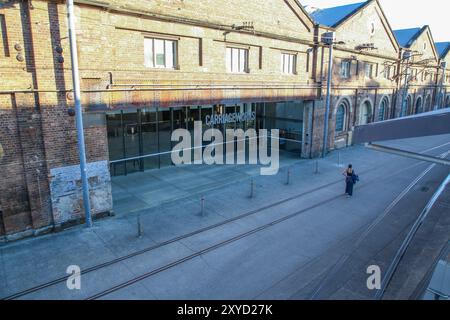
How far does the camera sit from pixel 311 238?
1070 cm

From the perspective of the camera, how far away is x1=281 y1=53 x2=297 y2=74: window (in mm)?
19359

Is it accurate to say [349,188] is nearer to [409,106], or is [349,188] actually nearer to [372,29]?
[372,29]

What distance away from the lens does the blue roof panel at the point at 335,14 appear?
24034 mm

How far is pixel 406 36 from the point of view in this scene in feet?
119

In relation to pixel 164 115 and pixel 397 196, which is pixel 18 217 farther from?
pixel 397 196

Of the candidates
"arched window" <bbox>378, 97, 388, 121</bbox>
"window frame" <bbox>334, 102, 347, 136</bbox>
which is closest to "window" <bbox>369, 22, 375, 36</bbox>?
"window frame" <bbox>334, 102, 347, 136</bbox>

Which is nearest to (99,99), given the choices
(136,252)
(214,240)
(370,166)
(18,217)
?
(18,217)

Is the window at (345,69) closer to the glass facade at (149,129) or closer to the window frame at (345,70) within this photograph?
the window frame at (345,70)

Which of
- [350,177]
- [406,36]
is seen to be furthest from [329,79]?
[406,36]

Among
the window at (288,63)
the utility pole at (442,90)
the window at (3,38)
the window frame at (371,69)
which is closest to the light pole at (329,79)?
the window at (288,63)
